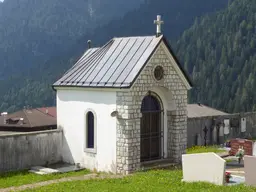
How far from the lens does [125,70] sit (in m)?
19.8

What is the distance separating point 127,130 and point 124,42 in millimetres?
4777

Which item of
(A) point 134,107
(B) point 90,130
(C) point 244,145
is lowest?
(C) point 244,145

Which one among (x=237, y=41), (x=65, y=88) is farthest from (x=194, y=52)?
(x=65, y=88)

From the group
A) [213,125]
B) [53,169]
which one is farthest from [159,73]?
[213,125]

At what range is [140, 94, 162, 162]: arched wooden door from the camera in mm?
20984

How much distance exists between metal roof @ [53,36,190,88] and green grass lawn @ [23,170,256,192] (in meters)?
4.14

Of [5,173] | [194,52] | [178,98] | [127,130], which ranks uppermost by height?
[194,52]

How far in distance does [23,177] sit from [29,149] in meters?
2.01

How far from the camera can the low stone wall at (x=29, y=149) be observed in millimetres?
20000

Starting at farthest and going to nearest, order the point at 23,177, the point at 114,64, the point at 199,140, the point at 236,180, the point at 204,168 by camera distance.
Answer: the point at 199,140, the point at 114,64, the point at 23,177, the point at 236,180, the point at 204,168

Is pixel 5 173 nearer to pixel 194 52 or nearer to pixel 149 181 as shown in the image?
pixel 149 181

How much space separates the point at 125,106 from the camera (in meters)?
19.0

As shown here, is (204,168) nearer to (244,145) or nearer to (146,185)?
(146,185)

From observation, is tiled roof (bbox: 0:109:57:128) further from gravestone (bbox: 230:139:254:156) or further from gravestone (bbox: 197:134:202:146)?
gravestone (bbox: 230:139:254:156)
